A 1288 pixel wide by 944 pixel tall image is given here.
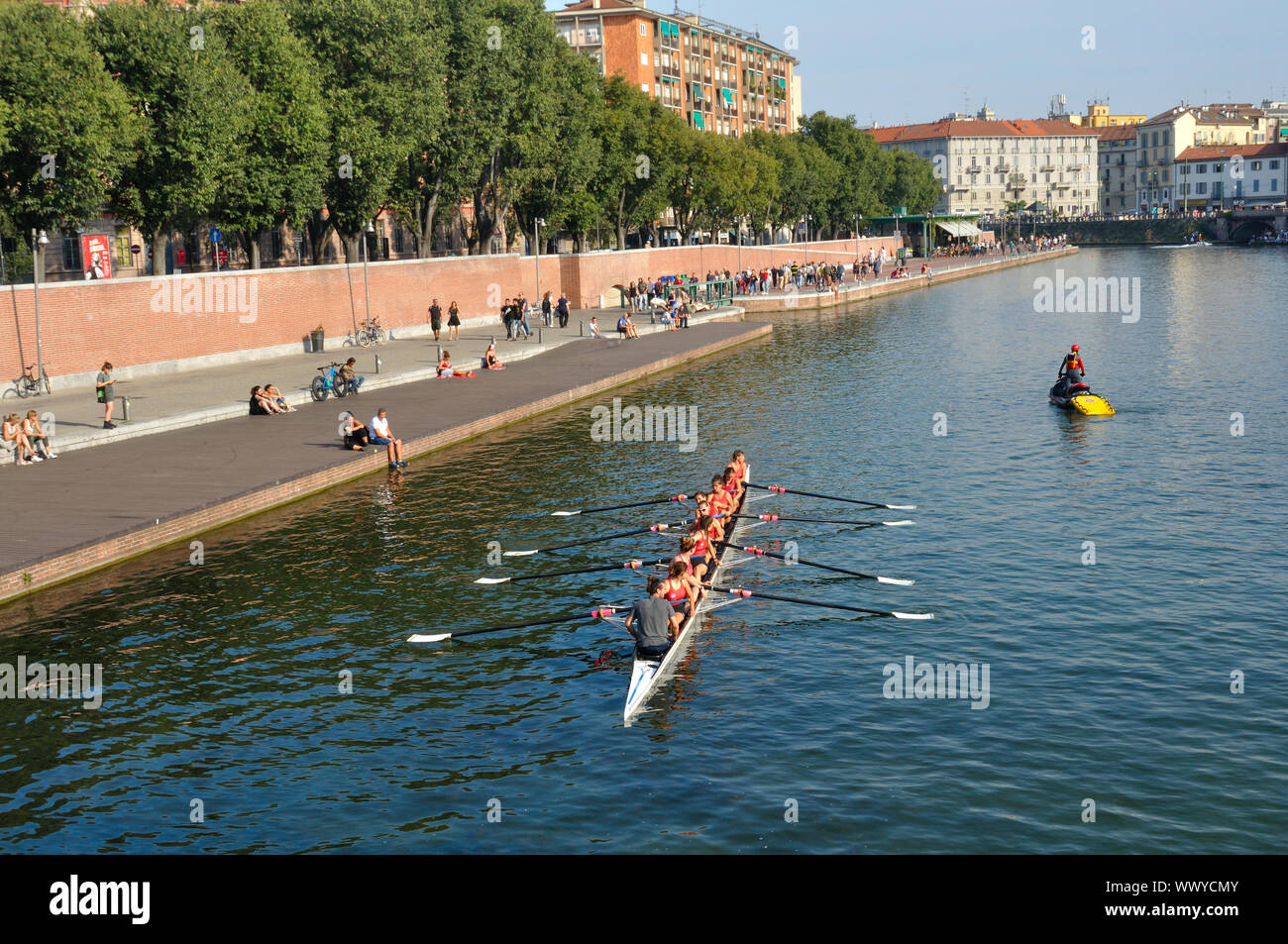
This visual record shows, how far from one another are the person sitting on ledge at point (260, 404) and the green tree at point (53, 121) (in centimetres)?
1079

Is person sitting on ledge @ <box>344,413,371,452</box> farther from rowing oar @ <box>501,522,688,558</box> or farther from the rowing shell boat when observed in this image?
the rowing shell boat

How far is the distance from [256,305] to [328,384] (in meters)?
11.6

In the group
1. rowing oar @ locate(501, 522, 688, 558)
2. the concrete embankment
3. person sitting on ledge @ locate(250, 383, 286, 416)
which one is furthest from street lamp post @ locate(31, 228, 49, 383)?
the concrete embankment

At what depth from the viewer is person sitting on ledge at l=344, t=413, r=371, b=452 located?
1339 inches

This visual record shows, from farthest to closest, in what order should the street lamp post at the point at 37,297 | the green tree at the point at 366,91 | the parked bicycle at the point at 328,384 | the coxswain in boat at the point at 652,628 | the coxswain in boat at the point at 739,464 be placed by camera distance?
the green tree at the point at 366,91 < the parked bicycle at the point at 328,384 < the street lamp post at the point at 37,297 < the coxswain in boat at the point at 739,464 < the coxswain in boat at the point at 652,628

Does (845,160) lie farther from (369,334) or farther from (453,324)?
(369,334)

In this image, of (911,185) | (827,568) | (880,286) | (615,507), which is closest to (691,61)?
(911,185)

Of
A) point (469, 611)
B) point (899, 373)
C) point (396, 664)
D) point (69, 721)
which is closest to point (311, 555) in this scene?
point (469, 611)

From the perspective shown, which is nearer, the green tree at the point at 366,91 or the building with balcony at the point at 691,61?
the green tree at the point at 366,91

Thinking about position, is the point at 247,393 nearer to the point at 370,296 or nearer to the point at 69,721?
the point at 370,296

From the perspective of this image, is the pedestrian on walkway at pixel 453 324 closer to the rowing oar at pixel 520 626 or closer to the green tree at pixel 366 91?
the green tree at pixel 366 91

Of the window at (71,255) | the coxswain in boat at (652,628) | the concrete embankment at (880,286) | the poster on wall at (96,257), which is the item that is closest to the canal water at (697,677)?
the coxswain in boat at (652,628)

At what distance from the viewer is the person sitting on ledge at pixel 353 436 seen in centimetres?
3400

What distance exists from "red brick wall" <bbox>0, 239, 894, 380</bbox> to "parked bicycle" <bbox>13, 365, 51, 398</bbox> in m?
0.31
